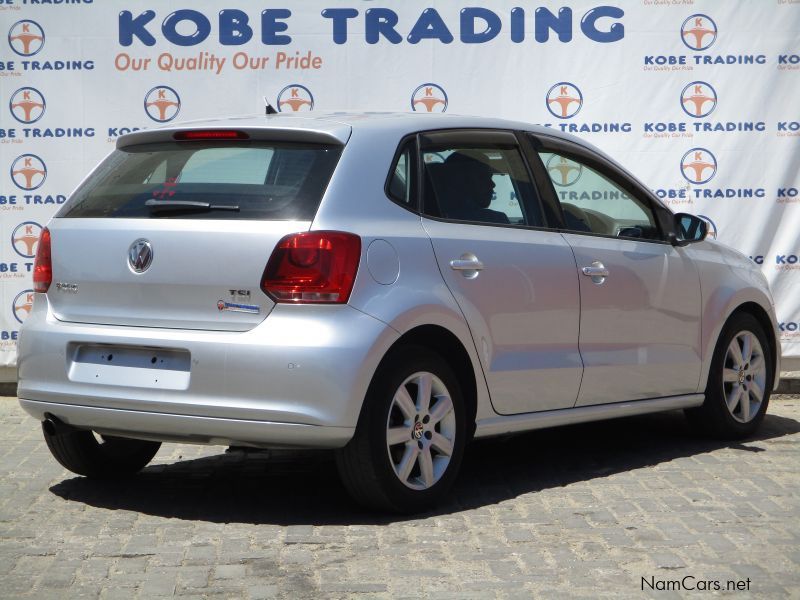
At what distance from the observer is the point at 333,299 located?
5.27 metres

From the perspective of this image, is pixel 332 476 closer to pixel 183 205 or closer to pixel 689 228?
pixel 183 205

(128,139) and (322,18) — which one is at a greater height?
(322,18)

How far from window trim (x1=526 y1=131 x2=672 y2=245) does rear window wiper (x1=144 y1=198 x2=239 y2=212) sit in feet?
5.84

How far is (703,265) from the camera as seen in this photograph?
7.49 meters

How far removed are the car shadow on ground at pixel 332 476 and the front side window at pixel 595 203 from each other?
126cm

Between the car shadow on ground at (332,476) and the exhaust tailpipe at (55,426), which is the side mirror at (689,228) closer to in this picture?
the car shadow on ground at (332,476)

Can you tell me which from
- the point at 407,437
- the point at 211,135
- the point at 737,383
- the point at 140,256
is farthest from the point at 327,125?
the point at 737,383

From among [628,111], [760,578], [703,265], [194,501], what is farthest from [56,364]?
[628,111]

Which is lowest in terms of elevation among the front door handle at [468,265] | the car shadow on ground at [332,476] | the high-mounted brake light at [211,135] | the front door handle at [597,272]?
the car shadow on ground at [332,476]

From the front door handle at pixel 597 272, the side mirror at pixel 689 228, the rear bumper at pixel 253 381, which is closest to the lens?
the rear bumper at pixel 253 381

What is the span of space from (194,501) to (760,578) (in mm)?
2612

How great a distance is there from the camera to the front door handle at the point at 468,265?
19.2 ft

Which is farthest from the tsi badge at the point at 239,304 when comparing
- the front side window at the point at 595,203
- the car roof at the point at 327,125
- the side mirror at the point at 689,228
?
the side mirror at the point at 689,228

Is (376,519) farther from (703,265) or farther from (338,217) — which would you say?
(703,265)
